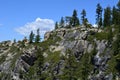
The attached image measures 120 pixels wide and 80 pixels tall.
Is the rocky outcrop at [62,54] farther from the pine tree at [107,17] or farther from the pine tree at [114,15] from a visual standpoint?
the pine tree at [107,17]

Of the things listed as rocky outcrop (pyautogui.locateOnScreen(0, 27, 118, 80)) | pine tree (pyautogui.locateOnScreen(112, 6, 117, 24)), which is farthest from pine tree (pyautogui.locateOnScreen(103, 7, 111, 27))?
rocky outcrop (pyautogui.locateOnScreen(0, 27, 118, 80))

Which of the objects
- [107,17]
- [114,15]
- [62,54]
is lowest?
[62,54]

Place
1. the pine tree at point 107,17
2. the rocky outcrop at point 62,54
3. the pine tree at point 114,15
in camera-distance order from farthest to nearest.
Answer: the pine tree at point 107,17
the pine tree at point 114,15
the rocky outcrop at point 62,54

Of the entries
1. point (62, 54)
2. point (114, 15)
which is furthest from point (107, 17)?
point (62, 54)

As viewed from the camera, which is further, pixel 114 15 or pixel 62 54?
pixel 114 15

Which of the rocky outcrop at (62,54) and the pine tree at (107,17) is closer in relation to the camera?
the rocky outcrop at (62,54)

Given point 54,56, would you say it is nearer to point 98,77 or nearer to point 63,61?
point 63,61

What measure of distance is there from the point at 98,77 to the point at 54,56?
37994 mm

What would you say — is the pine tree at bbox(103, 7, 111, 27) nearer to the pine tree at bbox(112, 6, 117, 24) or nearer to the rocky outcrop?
the pine tree at bbox(112, 6, 117, 24)

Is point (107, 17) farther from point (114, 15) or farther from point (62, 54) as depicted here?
point (62, 54)

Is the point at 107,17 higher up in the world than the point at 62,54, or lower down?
higher up

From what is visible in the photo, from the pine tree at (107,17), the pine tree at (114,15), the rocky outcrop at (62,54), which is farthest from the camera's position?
the pine tree at (107,17)

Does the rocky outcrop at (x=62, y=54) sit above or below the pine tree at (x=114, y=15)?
below

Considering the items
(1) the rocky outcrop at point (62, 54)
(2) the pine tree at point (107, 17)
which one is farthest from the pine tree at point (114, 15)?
(1) the rocky outcrop at point (62, 54)
